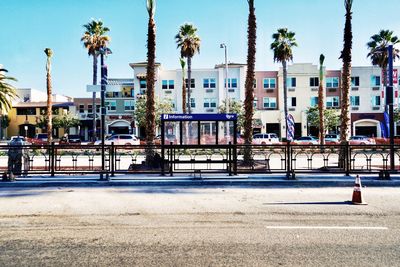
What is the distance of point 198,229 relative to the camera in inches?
246

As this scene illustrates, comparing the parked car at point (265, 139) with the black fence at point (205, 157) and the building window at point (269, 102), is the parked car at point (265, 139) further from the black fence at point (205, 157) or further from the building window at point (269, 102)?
the black fence at point (205, 157)

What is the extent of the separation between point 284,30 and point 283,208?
34.9 meters

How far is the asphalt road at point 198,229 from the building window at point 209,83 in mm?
42374

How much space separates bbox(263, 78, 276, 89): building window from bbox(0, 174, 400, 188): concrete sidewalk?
39641mm

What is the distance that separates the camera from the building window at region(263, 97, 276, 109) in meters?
51.3

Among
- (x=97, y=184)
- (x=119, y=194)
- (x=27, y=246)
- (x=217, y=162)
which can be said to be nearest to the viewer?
(x=27, y=246)

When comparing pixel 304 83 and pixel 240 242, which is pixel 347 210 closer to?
pixel 240 242

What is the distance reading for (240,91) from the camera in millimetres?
51062

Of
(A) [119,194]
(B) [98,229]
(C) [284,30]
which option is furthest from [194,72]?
(B) [98,229]

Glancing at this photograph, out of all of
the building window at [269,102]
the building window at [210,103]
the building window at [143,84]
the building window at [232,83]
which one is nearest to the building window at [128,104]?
the building window at [143,84]

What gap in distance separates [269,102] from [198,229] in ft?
153

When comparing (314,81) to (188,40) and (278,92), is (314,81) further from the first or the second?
(188,40)

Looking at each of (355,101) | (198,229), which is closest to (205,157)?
(198,229)

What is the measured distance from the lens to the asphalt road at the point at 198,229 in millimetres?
4762
